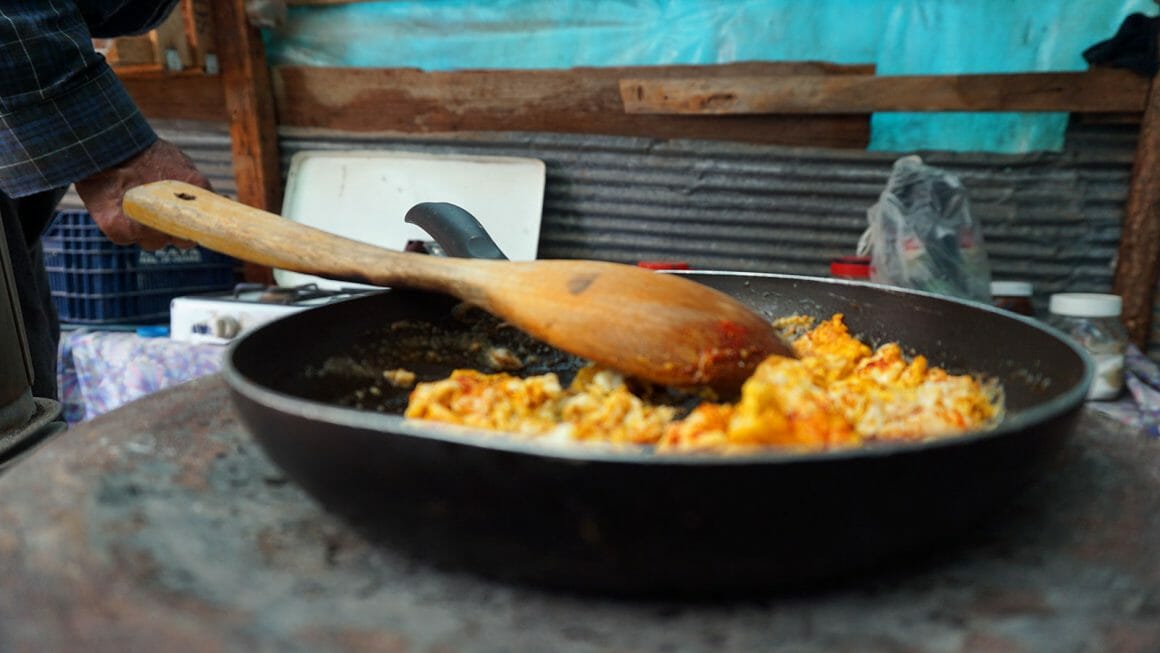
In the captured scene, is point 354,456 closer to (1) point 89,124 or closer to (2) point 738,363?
(2) point 738,363

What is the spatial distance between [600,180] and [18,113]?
6.31 feet

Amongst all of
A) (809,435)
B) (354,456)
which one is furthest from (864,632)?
(354,456)

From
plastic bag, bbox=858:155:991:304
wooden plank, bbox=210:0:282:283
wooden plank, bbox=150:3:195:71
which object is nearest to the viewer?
plastic bag, bbox=858:155:991:304

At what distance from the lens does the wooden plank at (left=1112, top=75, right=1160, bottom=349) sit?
7.65 ft

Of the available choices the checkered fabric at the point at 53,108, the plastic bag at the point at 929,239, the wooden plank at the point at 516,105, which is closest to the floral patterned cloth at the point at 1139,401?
the plastic bag at the point at 929,239

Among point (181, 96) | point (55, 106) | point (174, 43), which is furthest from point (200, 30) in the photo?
point (55, 106)

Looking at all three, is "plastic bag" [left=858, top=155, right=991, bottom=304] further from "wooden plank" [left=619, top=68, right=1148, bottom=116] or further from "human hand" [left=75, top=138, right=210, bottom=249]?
"human hand" [left=75, top=138, right=210, bottom=249]

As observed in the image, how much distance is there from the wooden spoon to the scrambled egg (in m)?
0.06

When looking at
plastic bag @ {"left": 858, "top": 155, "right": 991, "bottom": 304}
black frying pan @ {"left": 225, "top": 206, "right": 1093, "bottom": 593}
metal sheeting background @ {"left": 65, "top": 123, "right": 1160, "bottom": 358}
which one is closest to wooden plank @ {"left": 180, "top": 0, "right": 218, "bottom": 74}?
metal sheeting background @ {"left": 65, "top": 123, "right": 1160, "bottom": 358}

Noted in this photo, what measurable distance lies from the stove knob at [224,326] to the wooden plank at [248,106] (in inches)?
30.4

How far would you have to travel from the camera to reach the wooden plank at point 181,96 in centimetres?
321

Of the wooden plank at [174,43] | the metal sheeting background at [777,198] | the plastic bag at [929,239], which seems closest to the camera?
the plastic bag at [929,239]

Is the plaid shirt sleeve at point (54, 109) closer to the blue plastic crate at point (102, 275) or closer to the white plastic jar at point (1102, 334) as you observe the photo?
the blue plastic crate at point (102, 275)

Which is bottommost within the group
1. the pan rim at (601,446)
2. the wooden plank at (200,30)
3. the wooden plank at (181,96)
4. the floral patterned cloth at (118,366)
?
the floral patterned cloth at (118,366)
